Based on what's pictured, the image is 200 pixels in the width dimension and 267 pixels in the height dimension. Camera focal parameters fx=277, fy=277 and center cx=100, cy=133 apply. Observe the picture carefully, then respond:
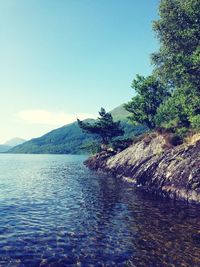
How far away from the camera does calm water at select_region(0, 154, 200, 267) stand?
16.9m

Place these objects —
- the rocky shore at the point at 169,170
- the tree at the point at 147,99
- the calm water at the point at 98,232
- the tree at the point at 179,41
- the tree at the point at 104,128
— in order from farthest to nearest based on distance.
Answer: the tree at the point at 104,128
the tree at the point at 147,99
the tree at the point at 179,41
the rocky shore at the point at 169,170
the calm water at the point at 98,232

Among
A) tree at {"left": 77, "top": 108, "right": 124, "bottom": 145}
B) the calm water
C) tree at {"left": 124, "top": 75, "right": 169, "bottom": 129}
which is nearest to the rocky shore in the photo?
the calm water

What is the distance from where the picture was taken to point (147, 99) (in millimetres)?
77625

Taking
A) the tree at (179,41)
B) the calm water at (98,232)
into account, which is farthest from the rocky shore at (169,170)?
the tree at (179,41)

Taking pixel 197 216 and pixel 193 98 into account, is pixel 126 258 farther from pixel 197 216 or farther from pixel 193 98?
pixel 193 98

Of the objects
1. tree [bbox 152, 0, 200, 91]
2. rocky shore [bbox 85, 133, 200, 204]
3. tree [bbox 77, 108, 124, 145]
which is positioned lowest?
rocky shore [bbox 85, 133, 200, 204]

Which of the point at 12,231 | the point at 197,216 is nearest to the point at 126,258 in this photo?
the point at 12,231

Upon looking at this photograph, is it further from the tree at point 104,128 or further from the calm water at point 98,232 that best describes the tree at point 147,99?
the calm water at point 98,232

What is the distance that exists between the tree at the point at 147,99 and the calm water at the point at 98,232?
4459cm

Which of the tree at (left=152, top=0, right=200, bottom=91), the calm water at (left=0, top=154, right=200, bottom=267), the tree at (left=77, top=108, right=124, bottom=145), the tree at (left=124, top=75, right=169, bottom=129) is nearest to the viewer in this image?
the calm water at (left=0, top=154, right=200, bottom=267)

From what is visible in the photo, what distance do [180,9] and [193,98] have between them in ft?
67.1

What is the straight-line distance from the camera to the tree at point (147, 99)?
77.7m

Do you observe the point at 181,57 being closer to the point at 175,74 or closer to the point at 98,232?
the point at 175,74

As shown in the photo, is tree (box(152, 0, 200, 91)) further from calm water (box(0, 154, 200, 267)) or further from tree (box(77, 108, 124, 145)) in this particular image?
tree (box(77, 108, 124, 145))
